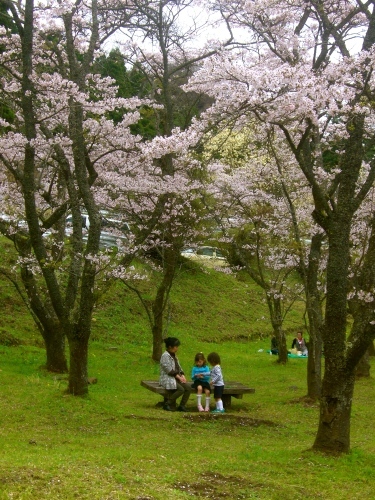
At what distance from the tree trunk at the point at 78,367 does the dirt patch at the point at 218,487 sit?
4.12m

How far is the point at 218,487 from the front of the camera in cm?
555

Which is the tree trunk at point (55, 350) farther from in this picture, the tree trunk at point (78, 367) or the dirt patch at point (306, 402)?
the dirt patch at point (306, 402)

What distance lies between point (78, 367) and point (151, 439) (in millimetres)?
2394

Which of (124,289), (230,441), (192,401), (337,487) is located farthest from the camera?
(124,289)

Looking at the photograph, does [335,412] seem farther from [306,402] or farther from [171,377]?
[306,402]

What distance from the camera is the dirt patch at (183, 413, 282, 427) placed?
9.10m

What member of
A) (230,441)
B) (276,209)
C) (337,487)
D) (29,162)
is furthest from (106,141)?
(337,487)

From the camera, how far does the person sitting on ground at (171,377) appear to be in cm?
966

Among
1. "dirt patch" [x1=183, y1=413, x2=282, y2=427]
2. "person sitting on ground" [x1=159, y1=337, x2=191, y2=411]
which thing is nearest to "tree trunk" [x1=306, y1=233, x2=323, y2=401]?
"dirt patch" [x1=183, y1=413, x2=282, y2=427]

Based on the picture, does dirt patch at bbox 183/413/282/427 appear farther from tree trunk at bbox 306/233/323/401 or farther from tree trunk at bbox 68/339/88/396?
tree trunk at bbox 68/339/88/396

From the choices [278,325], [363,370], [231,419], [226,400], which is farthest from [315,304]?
[278,325]

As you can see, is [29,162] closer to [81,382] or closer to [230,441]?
[81,382]

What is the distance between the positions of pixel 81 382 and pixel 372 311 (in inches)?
194

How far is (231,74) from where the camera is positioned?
7.29m
